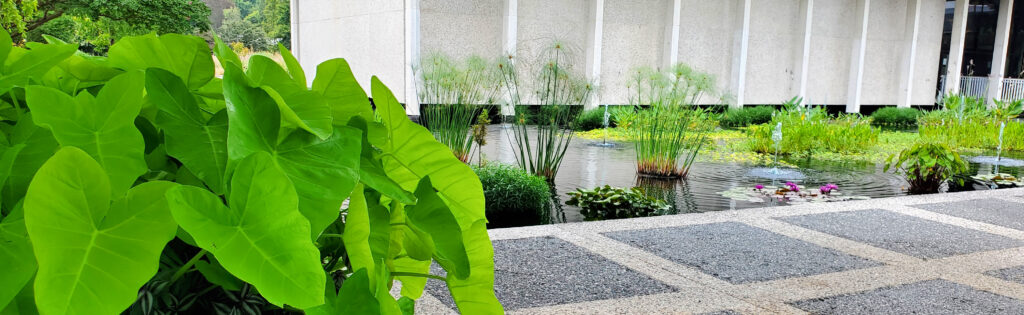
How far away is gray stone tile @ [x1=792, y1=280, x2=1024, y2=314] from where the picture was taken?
2930mm

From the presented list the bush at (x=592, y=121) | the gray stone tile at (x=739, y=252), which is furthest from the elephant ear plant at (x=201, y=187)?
the bush at (x=592, y=121)

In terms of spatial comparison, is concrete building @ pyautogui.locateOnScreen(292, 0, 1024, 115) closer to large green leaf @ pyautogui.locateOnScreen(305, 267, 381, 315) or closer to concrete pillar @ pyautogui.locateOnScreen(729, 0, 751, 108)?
concrete pillar @ pyautogui.locateOnScreen(729, 0, 751, 108)

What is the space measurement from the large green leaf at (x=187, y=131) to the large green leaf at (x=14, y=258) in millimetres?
106

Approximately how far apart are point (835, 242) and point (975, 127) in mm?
9479

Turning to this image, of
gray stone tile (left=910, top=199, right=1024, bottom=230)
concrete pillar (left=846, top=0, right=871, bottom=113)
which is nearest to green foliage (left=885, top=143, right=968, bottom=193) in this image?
gray stone tile (left=910, top=199, right=1024, bottom=230)

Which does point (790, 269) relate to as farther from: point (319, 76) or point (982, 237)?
point (319, 76)

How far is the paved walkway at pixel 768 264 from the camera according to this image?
2979mm

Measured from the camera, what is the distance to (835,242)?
4.24m

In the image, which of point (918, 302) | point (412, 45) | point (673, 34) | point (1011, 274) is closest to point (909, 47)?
point (673, 34)

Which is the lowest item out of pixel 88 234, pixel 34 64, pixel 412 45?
pixel 88 234

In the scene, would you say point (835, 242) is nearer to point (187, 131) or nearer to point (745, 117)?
point (187, 131)

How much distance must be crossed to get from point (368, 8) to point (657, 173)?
1001 centimetres

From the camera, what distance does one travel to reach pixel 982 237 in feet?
14.6

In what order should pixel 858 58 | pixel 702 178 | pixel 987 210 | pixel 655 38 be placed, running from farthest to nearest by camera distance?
pixel 858 58, pixel 655 38, pixel 702 178, pixel 987 210
